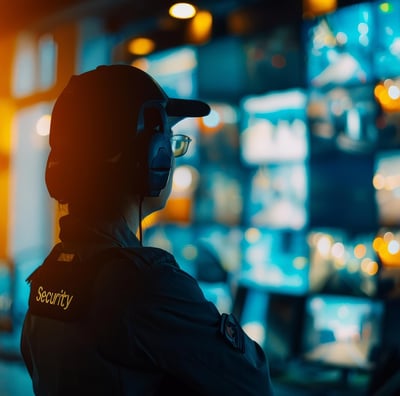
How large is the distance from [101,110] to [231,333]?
374 mm

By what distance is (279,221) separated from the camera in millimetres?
2854

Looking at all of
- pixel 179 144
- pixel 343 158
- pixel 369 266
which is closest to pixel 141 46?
pixel 343 158

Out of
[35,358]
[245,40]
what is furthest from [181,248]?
[35,358]

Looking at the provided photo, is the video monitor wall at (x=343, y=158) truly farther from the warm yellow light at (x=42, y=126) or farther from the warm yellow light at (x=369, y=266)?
the warm yellow light at (x=42, y=126)

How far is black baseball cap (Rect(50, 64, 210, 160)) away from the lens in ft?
2.95

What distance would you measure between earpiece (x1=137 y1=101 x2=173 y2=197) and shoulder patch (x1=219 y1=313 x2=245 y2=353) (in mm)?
243

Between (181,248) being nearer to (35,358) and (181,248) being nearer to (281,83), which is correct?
(281,83)

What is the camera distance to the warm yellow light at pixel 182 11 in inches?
123

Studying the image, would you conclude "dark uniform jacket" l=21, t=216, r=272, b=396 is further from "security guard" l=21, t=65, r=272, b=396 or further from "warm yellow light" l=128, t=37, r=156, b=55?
"warm yellow light" l=128, t=37, r=156, b=55

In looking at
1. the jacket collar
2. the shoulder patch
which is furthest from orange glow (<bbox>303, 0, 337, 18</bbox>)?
the shoulder patch

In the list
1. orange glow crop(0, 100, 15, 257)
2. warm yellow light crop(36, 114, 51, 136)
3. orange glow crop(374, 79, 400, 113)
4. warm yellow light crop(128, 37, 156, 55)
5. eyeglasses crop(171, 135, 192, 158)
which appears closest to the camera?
eyeglasses crop(171, 135, 192, 158)

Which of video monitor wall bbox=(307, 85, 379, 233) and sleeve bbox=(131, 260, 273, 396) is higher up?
video monitor wall bbox=(307, 85, 379, 233)

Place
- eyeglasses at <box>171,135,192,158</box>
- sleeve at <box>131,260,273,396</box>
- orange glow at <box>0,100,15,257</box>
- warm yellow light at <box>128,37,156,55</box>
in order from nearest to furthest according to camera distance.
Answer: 1. sleeve at <box>131,260,273,396</box>
2. eyeglasses at <box>171,135,192,158</box>
3. warm yellow light at <box>128,37,156,55</box>
4. orange glow at <box>0,100,15,257</box>

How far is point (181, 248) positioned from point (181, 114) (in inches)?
87.8
